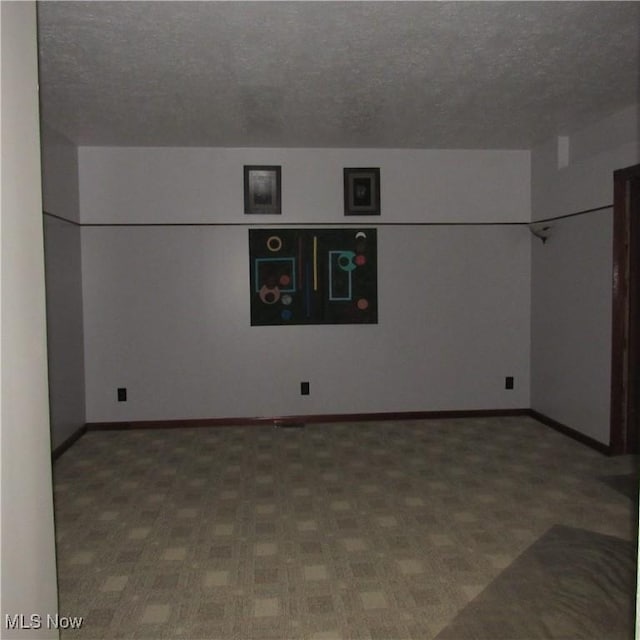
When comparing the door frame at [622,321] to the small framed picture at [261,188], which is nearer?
the door frame at [622,321]

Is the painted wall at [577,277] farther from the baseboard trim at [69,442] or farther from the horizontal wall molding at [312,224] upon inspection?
the baseboard trim at [69,442]

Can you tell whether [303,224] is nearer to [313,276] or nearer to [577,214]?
[313,276]

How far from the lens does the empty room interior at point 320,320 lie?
8.09 ft

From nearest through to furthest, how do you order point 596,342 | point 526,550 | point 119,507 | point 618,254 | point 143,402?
point 526,550 → point 119,507 → point 618,254 → point 596,342 → point 143,402

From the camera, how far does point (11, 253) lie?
4.75ft

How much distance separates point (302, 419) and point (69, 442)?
2.08 meters

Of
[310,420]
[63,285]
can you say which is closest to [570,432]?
[310,420]

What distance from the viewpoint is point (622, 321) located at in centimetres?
448

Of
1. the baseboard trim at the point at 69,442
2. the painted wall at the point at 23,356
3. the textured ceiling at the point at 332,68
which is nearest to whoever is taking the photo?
the painted wall at the point at 23,356

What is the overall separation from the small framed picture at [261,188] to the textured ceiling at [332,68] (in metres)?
0.45

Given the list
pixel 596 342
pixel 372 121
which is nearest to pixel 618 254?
pixel 596 342

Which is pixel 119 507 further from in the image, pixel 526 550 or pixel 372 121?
pixel 372 121

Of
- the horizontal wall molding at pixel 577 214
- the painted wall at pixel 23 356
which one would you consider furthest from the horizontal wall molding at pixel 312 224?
the painted wall at pixel 23 356

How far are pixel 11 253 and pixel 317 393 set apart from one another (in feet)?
14.5
